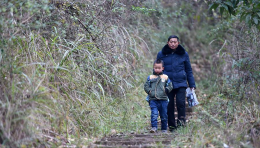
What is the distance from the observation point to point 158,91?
18.7ft

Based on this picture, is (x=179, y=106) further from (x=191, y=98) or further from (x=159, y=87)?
(x=159, y=87)

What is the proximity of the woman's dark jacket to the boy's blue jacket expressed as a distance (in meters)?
0.24

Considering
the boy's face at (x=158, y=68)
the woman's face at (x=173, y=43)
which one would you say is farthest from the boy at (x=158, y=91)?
the woman's face at (x=173, y=43)

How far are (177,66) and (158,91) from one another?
0.63m

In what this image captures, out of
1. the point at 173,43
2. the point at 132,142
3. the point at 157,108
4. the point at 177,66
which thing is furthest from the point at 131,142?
the point at 173,43

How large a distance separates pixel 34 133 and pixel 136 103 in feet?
13.7

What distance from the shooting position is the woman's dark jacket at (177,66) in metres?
5.92

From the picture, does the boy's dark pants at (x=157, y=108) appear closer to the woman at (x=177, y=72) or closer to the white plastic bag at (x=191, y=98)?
the woman at (x=177, y=72)

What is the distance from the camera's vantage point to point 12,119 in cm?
402

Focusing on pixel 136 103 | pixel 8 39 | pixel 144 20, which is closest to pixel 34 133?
pixel 8 39

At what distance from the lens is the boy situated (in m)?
5.68

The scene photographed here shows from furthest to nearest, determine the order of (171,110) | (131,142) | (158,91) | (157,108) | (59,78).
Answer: (171,110) → (157,108) → (158,91) → (59,78) → (131,142)

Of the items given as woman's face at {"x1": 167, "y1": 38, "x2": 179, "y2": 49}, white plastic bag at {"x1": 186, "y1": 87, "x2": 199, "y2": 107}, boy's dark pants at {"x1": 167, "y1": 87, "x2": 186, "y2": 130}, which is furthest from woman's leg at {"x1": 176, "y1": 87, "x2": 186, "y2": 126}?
woman's face at {"x1": 167, "y1": 38, "x2": 179, "y2": 49}

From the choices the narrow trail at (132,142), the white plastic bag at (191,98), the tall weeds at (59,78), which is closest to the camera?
the tall weeds at (59,78)
